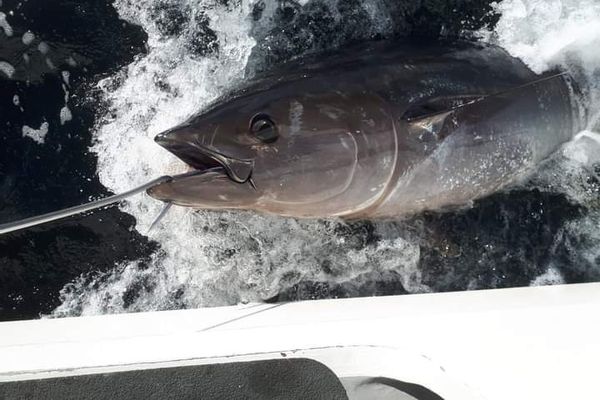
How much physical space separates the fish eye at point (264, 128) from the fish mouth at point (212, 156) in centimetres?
10

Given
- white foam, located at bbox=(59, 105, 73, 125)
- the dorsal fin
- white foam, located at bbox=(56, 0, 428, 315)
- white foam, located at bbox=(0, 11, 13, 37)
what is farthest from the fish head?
white foam, located at bbox=(0, 11, 13, 37)

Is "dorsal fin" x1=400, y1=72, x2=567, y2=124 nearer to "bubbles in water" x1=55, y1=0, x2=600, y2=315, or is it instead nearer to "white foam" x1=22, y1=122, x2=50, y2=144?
"bubbles in water" x1=55, y1=0, x2=600, y2=315

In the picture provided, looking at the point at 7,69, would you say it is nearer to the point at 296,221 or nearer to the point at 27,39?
the point at 27,39

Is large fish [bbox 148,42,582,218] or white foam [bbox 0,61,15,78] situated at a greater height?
white foam [bbox 0,61,15,78]

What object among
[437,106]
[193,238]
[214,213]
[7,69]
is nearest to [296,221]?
[214,213]

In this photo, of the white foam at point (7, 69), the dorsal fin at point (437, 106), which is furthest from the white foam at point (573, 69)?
the white foam at point (7, 69)

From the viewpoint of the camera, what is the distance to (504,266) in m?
2.67

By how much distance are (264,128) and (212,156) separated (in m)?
0.20

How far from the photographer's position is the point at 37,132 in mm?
2719

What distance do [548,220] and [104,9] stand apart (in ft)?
7.91

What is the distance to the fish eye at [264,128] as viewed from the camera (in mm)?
1946

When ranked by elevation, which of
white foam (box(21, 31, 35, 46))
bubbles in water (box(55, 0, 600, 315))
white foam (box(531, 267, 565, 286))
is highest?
white foam (box(21, 31, 35, 46))

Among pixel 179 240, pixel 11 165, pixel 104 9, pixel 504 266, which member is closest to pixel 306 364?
pixel 179 240

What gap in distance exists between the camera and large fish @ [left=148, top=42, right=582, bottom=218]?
6.41 feet
